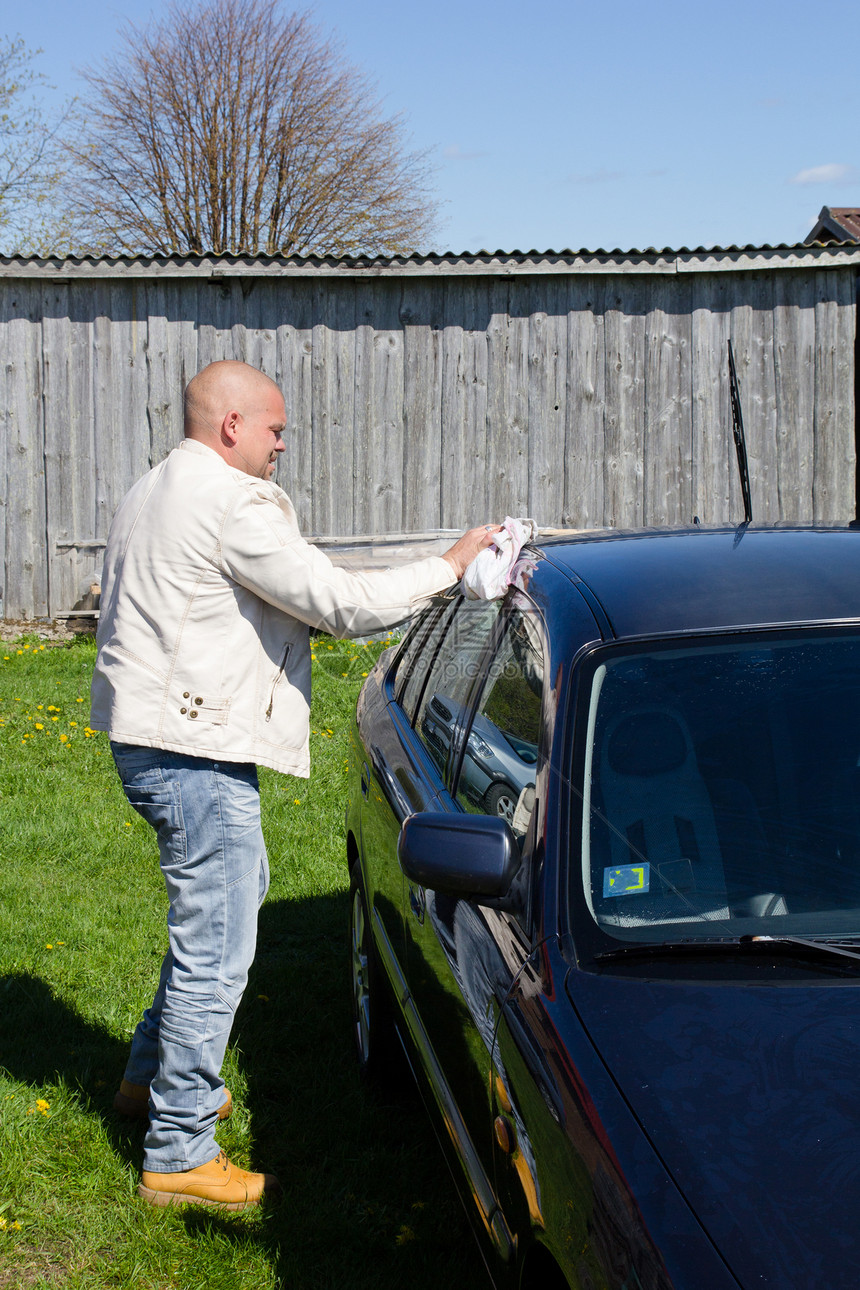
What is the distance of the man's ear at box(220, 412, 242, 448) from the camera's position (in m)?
2.79

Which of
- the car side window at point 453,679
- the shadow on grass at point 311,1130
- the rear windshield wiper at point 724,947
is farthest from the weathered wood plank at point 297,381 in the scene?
the rear windshield wiper at point 724,947

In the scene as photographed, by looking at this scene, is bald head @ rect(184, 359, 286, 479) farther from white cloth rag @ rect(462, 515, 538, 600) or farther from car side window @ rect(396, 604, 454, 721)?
car side window @ rect(396, 604, 454, 721)

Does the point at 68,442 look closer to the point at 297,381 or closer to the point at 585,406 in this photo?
the point at 297,381

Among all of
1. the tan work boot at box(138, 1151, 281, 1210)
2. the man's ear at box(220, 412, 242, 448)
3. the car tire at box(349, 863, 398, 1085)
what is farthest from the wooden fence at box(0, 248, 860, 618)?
the tan work boot at box(138, 1151, 281, 1210)

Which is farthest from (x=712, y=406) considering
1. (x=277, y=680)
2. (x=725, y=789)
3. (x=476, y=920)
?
(x=476, y=920)

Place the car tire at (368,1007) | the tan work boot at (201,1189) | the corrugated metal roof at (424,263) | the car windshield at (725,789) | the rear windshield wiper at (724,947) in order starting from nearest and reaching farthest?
the rear windshield wiper at (724,947)
the car windshield at (725,789)
the tan work boot at (201,1189)
the car tire at (368,1007)
the corrugated metal roof at (424,263)

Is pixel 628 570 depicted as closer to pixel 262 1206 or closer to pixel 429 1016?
pixel 429 1016

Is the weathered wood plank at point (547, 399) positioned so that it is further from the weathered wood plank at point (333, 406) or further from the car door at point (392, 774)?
the car door at point (392, 774)

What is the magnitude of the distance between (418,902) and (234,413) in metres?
1.29

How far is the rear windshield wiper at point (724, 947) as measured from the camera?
1770 millimetres

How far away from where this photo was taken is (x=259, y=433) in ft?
9.30

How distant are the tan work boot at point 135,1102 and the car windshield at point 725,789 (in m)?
1.83

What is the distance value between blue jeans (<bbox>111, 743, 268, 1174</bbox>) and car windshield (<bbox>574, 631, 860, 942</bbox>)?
3.54ft

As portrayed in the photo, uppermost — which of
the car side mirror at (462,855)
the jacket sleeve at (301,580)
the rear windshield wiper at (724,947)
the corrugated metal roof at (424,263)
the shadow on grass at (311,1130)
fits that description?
the corrugated metal roof at (424,263)
